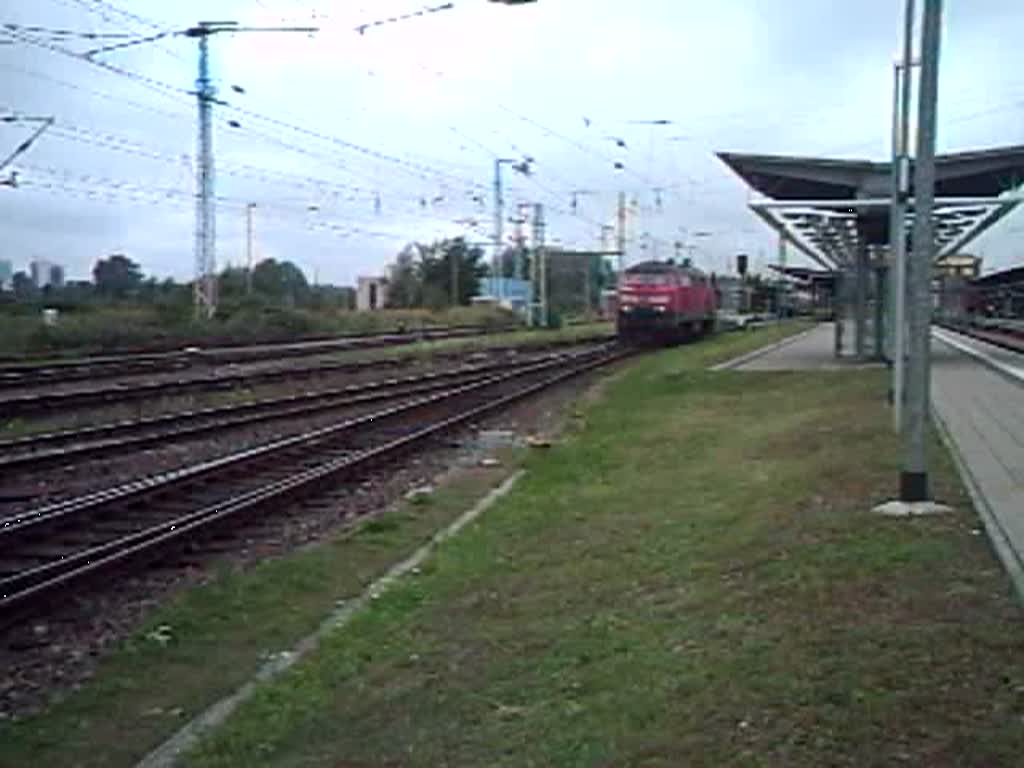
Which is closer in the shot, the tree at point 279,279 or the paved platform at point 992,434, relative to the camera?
the paved platform at point 992,434

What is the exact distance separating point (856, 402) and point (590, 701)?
1510 centimetres

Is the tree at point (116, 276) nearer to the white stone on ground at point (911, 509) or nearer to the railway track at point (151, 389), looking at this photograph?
the railway track at point (151, 389)

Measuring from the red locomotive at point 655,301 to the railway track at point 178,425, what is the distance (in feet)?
61.4

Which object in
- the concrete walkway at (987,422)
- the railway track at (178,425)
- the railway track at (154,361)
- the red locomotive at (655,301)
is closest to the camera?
the concrete walkway at (987,422)

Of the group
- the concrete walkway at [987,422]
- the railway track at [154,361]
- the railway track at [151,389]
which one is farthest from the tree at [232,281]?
the concrete walkway at [987,422]

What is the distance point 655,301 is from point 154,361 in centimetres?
2006

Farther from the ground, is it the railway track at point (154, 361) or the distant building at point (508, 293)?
the distant building at point (508, 293)

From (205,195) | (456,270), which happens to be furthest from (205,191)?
(456,270)

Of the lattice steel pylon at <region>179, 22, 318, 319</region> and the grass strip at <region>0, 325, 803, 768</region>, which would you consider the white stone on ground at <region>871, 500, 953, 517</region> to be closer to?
the grass strip at <region>0, 325, 803, 768</region>

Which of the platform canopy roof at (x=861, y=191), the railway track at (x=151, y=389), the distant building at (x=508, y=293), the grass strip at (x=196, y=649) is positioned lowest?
the grass strip at (x=196, y=649)

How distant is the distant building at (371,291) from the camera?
10211 centimetres

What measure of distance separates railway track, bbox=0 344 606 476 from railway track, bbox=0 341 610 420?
58.6 inches

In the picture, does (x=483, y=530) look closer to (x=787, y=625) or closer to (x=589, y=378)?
(x=787, y=625)

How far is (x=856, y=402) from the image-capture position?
66.6ft
